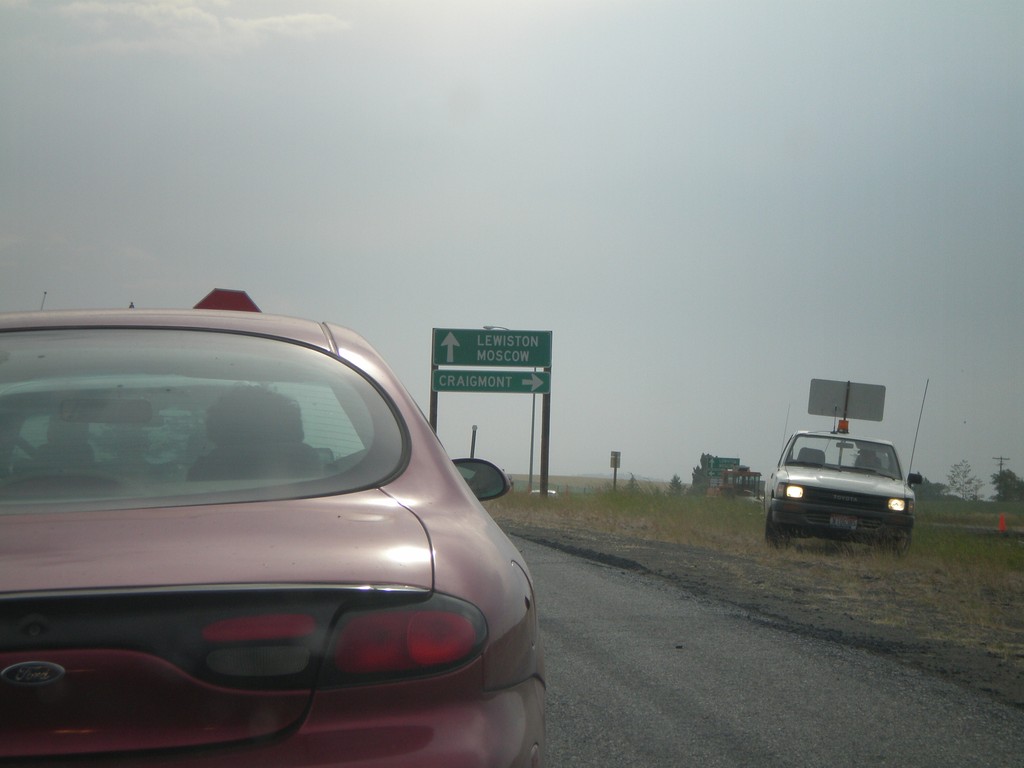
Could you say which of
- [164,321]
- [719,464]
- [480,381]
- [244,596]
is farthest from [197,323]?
[719,464]

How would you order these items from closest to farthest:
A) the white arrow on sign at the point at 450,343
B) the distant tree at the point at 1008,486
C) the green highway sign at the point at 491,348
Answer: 1. the green highway sign at the point at 491,348
2. the white arrow on sign at the point at 450,343
3. the distant tree at the point at 1008,486

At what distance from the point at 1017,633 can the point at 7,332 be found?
24.4 feet

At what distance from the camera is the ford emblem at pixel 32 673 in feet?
5.34

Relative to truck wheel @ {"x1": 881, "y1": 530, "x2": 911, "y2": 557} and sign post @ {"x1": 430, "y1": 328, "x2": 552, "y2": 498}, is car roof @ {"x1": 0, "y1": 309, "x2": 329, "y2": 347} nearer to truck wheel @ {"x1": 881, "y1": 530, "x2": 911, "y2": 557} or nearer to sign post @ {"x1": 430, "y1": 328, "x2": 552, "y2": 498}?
truck wheel @ {"x1": 881, "y1": 530, "x2": 911, "y2": 557}

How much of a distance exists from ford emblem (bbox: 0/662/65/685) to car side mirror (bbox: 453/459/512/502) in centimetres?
205

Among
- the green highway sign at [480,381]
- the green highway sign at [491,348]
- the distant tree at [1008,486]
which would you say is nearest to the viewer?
the green highway sign at [480,381]

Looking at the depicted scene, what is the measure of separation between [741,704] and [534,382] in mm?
23953

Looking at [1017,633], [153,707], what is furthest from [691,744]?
[1017,633]

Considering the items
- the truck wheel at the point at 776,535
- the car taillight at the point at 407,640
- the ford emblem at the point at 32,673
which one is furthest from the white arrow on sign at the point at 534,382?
the ford emblem at the point at 32,673

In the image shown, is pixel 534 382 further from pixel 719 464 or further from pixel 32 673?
pixel 719 464

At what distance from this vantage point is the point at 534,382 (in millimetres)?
29016

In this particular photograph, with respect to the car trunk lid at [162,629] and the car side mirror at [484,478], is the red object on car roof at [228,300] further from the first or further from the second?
the car trunk lid at [162,629]

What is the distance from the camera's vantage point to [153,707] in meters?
1.70

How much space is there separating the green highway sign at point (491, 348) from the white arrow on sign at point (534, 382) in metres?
0.32
